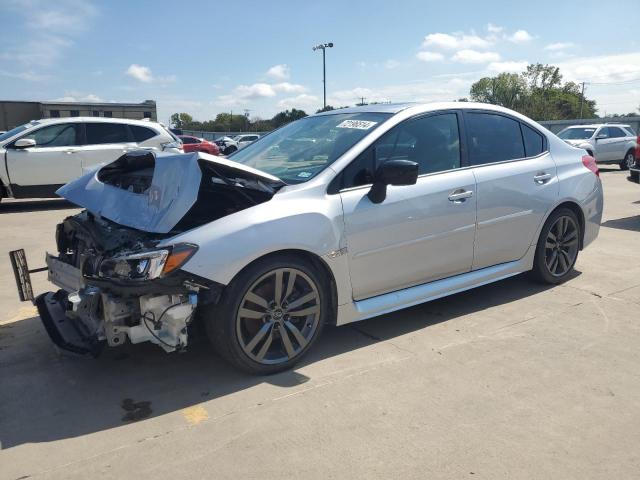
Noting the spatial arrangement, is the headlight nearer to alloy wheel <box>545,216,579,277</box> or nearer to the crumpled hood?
the crumpled hood

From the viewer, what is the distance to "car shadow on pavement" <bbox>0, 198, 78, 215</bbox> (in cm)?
1062

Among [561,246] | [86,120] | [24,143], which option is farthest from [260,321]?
[86,120]

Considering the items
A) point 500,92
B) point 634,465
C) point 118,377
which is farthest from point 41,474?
point 500,92

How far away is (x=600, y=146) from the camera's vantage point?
1822 cm

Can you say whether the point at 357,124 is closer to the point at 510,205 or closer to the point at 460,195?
the point at 460,195

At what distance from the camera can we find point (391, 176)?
11.6 ft

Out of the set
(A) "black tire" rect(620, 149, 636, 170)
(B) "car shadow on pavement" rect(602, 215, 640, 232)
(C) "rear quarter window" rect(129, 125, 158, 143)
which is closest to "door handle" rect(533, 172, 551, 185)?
(B) "car shadow on pavement" rect(602, 215, 640, 232)

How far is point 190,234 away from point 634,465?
2530 millimetres

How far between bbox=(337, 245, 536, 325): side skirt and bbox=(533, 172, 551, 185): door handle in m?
0.58

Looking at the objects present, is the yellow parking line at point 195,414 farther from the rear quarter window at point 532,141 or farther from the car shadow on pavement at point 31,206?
the car shadow on pavement at point 31,206

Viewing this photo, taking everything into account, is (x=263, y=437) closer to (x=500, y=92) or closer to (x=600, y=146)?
(x=600, y=146)

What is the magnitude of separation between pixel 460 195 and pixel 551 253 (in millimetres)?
1497

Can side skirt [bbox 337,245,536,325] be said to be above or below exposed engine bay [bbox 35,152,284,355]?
below

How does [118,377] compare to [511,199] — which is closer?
[118,377]
